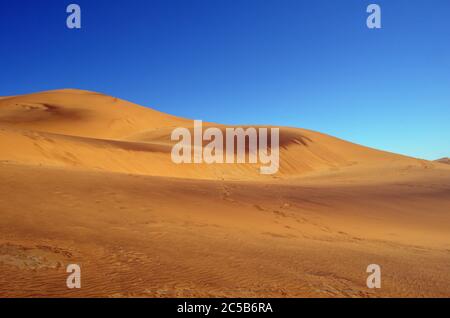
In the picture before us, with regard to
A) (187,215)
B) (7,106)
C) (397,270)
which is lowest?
(397,270)

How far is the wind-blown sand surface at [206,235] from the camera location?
173 inches

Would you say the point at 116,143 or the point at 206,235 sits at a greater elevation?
the point at 116,143

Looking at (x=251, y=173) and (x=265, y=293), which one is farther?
(x=251, y=173)

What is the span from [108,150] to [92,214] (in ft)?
41.7

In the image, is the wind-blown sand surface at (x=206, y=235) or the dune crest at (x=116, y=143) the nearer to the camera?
the wind-blown sand surface at (x=206, y=235)

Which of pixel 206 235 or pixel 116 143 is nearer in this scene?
pixel 206 235

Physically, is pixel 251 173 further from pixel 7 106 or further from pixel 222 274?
pixel 7 106

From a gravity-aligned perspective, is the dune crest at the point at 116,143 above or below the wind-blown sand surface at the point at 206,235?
above

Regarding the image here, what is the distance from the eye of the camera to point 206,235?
6.76m

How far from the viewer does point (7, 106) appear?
41.7 metres

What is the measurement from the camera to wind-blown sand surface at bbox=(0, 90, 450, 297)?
14.4 ft
